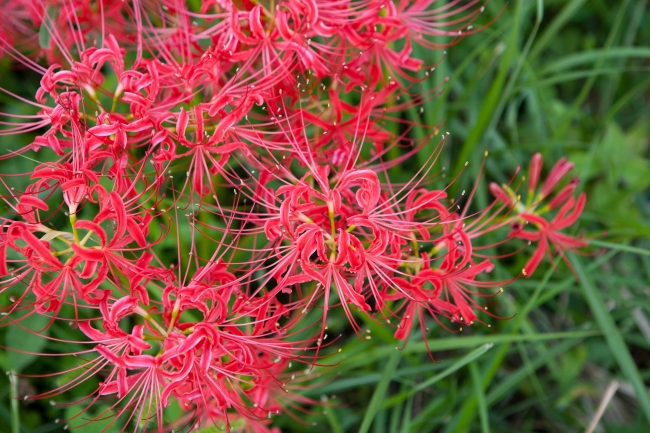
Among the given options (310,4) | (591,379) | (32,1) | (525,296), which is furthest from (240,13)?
(591,379)

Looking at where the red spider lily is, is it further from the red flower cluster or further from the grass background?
the grass background

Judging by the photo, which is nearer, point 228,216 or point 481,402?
point 228,216

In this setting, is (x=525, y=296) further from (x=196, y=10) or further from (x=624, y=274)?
(x=196, y=10)

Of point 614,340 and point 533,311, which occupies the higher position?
point 614,340

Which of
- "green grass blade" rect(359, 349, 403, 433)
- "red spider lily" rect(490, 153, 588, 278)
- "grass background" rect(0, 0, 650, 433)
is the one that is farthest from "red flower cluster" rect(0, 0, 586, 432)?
"grass background" rect(0, 0, 650, 433)

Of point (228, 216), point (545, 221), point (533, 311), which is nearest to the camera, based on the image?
point (228, 216)

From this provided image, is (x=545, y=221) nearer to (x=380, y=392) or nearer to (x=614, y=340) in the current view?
(x=614, y=340)

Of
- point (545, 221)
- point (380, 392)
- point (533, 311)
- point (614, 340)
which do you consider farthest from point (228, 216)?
point (533, 311)
